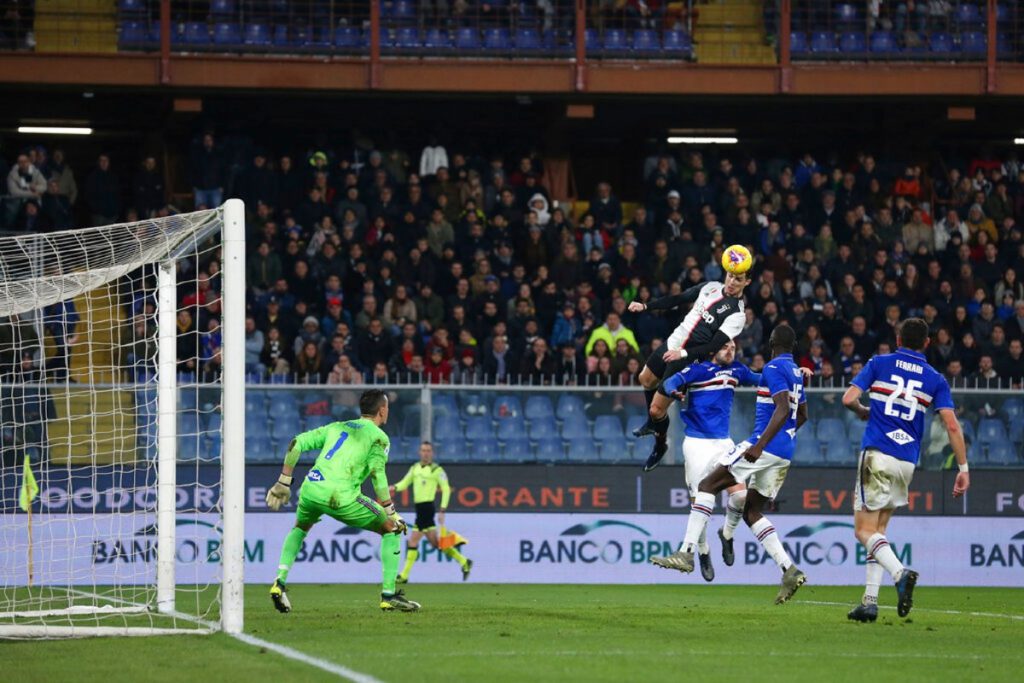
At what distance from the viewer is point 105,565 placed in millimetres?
20047

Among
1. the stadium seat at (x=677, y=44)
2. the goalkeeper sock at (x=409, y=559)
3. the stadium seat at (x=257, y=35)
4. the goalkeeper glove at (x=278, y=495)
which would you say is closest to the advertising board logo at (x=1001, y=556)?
the goalkeeper sock at (x=409, y=559)

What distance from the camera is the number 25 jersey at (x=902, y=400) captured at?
12.6 meters

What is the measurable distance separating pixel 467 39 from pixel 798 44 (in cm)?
631

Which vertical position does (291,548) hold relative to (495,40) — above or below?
below

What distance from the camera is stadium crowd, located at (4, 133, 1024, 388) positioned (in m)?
23.9

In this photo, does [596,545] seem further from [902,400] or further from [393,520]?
[902,400]

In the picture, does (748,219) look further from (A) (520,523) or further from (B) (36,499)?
(B) (36,499)

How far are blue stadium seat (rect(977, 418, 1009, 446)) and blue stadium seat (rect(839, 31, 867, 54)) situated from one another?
397 inches

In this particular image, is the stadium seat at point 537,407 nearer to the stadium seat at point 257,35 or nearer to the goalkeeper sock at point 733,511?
the goalkeeper sock at point 733,511

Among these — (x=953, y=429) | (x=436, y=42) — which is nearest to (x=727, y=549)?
(x=953, y=429)

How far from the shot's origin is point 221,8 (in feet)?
96.2

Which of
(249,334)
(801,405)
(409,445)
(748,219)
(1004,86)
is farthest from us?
(1004,86)

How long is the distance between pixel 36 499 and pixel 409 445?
522cm

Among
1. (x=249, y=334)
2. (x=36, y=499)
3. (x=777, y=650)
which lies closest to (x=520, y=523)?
(x=249, y=334)
